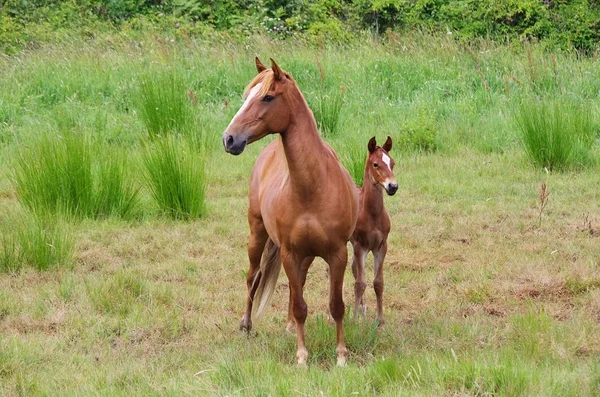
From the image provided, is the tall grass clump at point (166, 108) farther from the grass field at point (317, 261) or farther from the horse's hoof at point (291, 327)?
A: the horse's hoof at point (291, 327)

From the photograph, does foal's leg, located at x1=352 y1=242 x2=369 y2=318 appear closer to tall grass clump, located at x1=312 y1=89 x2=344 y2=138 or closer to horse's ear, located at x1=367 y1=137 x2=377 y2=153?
horse's ear, located at x1=367 y1=137 x2=377 y2=153

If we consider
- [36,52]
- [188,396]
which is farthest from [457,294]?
[36,52]

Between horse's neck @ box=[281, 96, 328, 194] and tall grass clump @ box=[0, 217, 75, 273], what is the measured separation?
2.85m

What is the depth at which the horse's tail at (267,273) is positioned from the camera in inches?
245

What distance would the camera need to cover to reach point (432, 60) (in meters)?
14.5

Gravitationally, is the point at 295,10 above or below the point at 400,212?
above

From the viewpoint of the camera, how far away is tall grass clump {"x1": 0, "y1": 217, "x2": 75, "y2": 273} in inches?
294

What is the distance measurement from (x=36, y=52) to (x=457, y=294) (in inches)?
449

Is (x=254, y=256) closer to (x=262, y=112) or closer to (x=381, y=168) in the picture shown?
(x=381, y=168)

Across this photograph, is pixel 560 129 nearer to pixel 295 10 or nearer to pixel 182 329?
pixel 182 329

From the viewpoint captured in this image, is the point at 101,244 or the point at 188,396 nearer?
the point at 188,396

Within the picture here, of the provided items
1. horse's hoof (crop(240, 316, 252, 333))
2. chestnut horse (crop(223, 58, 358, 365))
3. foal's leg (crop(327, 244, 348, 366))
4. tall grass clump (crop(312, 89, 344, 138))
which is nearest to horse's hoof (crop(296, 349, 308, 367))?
chestnut horse (crop(223, 58, 358, 365))

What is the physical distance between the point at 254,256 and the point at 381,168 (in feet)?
3.40

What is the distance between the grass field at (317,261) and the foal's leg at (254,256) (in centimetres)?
9
